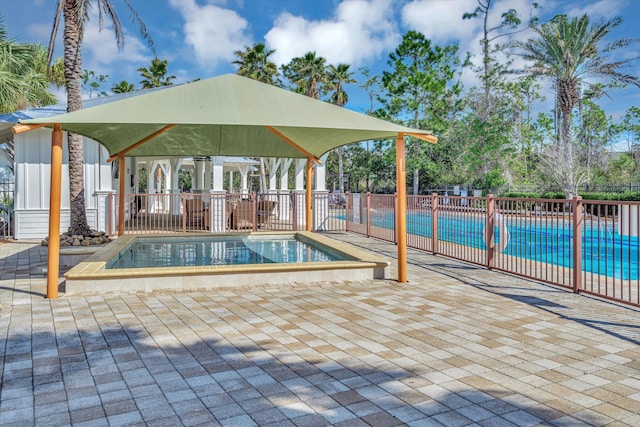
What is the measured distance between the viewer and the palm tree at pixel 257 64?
22906 mm

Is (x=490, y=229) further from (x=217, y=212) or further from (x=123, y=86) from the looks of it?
(x=123, y=86)

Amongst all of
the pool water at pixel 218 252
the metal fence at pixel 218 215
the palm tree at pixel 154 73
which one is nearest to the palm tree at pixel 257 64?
the palm tree at pixel 154 73

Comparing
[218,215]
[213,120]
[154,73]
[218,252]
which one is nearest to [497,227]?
[213,120]

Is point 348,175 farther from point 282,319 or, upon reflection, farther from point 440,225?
point 282,319

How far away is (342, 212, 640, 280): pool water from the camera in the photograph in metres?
5.62

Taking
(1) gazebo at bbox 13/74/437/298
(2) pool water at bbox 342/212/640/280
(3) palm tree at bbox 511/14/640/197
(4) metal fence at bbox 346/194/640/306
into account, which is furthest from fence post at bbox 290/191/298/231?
(3) palm tree at bbox 511/14/640/197

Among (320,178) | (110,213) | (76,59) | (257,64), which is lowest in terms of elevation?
(110,213)

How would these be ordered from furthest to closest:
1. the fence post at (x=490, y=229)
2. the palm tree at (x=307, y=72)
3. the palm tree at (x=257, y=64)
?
the palm tree at (x=307, y=72) < the palm tree at (x=257, y=64) < the fence post at (x=490, y=229)

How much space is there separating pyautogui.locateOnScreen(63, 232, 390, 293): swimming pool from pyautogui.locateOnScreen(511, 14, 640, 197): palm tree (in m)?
18.0

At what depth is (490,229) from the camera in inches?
293

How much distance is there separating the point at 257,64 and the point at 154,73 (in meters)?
9.56

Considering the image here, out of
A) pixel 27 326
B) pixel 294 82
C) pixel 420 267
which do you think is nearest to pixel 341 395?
pixel 27 326

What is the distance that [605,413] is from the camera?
2609 mm

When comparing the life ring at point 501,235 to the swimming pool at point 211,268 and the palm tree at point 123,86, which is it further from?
the palm tree at point 123,86
